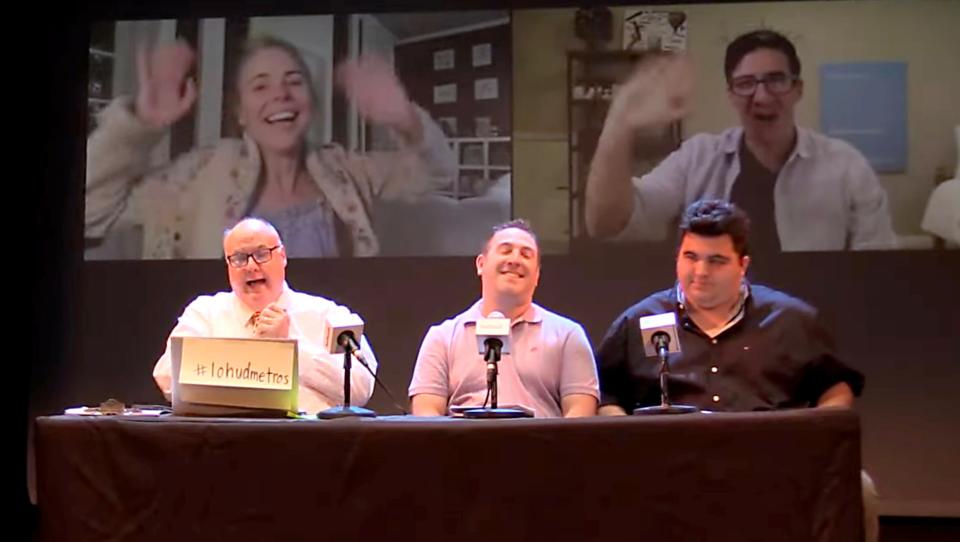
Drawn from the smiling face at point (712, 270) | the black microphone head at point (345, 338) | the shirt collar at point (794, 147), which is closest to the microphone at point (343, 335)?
the black microphone head at point (345, 338)

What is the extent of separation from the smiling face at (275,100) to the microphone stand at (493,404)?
6.10 feet

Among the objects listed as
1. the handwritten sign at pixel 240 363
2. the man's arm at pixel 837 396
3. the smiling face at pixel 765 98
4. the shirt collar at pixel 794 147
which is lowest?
the man's arm at pixel 837 396

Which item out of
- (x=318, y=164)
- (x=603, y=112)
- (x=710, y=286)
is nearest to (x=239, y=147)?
(x=318, y=164)

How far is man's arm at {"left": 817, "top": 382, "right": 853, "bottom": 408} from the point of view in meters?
2.50

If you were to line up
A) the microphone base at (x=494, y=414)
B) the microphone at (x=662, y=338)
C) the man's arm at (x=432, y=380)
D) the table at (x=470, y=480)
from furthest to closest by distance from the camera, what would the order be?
the man's arm at (x=432, y=380) → the microphone at (x=662, y=338) → the microphone base at (x=494, y=414) → the table at (x=470, y=480)

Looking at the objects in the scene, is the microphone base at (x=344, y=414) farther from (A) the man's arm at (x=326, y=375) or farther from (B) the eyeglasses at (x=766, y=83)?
(B) the eyeglasses at (x=766, y=83)

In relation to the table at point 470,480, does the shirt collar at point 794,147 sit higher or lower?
higher

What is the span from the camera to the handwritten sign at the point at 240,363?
2.01 m

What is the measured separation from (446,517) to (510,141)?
2.23 metres

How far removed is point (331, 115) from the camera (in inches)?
154

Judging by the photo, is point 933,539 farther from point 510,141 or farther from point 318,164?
point 318,164

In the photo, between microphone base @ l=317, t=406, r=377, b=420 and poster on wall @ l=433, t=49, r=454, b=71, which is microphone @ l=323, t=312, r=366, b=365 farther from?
poster on wall @ l=433, t=49, r=454, b=71

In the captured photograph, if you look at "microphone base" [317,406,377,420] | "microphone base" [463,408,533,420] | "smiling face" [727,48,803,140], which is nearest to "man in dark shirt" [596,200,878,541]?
"microphone base" [463,408,533,420]

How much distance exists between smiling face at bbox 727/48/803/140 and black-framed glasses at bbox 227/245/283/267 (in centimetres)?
183
